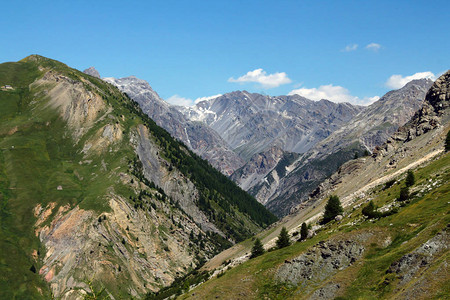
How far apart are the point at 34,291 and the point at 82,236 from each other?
29741mm

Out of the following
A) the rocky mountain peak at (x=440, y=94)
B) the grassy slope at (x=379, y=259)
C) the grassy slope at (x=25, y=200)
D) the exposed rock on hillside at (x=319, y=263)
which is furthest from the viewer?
the rocky mountain peak at (x=440, y=94)

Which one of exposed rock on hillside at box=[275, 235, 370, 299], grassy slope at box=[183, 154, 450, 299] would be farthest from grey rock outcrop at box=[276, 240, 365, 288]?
grassy slope at box=[183, 154, 450, 299]

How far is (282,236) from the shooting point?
296 feet

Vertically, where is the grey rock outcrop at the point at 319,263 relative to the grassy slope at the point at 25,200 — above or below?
below

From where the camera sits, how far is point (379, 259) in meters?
53.8

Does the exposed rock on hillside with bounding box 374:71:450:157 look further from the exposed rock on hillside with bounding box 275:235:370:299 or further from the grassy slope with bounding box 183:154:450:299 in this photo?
the exposed rock on hillside with bounding box 275:235:370:299

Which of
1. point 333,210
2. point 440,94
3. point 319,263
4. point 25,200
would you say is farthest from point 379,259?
point 25,200

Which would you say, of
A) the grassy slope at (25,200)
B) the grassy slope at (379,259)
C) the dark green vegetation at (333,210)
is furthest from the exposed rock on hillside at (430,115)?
the grassy slope at (25,200)

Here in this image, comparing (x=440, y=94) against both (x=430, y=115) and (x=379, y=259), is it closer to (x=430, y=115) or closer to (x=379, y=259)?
(x=430, y=115)

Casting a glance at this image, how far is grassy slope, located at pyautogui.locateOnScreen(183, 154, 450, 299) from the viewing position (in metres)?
47.6

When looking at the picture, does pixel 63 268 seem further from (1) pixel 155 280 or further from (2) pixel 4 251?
(1) pixel 155 280

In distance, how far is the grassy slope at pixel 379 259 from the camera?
4756 centimetres

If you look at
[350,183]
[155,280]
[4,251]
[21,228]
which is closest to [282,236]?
[350,183]

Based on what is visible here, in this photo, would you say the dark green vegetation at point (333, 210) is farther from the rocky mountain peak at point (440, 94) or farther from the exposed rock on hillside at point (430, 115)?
the rocky mountain peak at point (440, 94)
